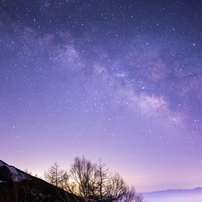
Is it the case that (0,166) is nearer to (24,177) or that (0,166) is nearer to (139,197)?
(24,177)

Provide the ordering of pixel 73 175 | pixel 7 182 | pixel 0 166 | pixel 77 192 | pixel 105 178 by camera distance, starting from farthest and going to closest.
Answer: pixel 0 166
pixel 7 182
pixel 105 178
pixel 73 175
pixel 77 192

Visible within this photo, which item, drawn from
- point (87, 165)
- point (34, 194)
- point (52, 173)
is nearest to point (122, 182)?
point (87, 165)

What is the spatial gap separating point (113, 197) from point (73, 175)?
517cm

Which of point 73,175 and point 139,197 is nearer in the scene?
point 73,175

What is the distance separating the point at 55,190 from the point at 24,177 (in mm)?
8808

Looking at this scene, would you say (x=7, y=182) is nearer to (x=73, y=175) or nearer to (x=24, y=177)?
(x=24, y=177)

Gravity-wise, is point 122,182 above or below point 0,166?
below

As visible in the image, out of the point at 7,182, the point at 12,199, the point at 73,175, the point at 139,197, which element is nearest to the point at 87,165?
the point at 73,175

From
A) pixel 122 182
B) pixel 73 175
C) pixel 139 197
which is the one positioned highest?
pixel 73 175

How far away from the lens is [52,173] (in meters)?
33.4

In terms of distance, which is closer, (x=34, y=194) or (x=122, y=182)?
(x=122, y=182)

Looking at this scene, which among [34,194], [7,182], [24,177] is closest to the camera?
[34,194]

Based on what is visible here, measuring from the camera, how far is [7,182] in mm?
26547

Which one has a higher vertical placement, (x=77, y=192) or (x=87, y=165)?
(x=87, y=165)
